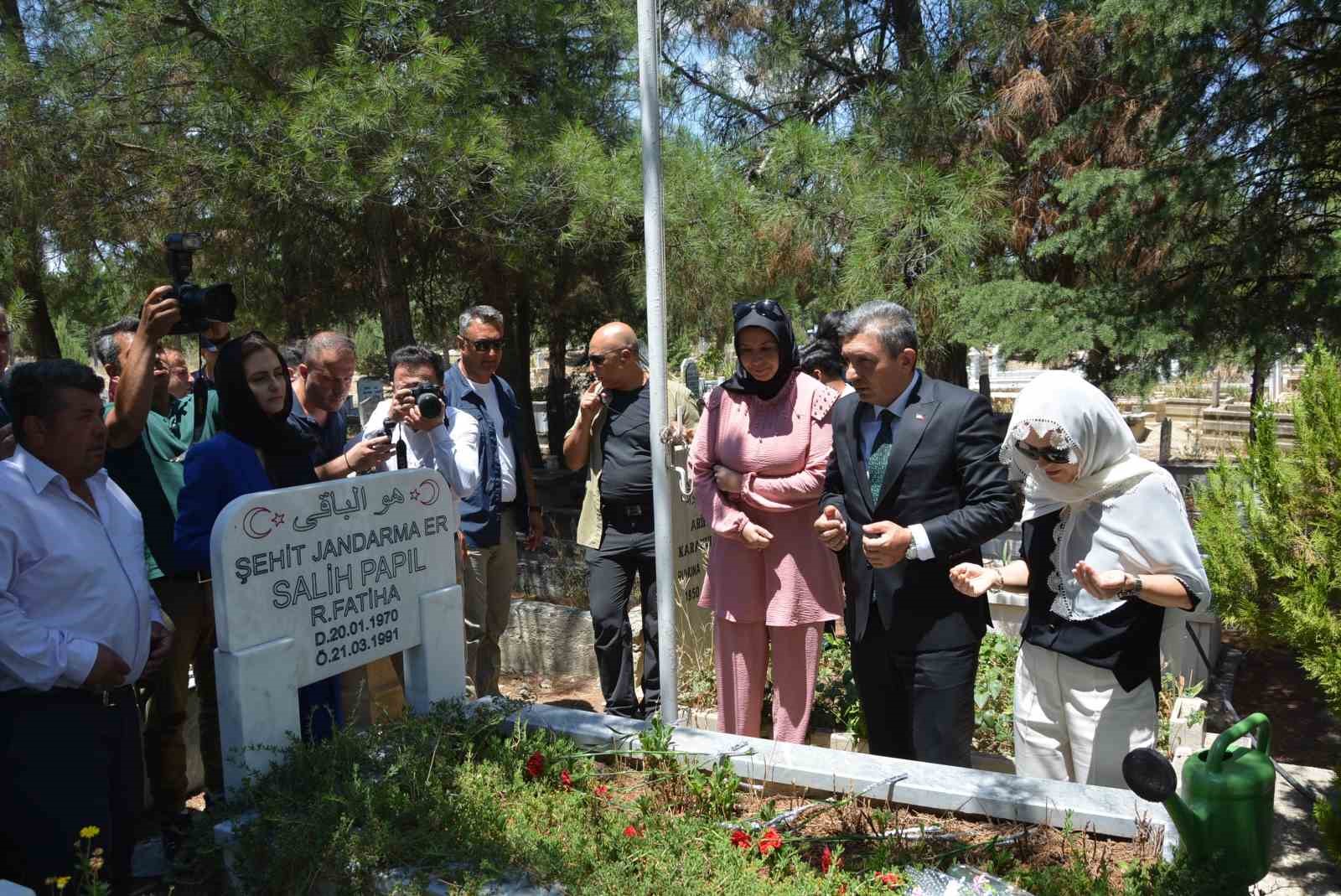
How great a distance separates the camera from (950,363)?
7.53m

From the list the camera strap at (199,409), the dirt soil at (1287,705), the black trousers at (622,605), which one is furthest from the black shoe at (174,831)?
the dirt soil at (1287,705)

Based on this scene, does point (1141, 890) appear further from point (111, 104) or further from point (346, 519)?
point (111, 104)

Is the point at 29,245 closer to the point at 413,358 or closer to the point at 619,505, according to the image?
the point at 413,358

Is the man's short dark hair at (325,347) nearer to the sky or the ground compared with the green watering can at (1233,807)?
nearer to the sky

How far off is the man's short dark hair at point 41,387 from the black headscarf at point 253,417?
60cm

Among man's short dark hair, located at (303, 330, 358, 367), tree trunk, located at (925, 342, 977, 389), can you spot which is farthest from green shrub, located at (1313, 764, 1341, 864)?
tree trunk, located at (925, 342, 977, 389)

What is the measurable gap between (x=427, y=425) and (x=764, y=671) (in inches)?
61.2

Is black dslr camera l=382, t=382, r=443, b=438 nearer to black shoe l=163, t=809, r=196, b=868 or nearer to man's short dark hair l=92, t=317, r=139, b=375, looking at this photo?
man's short dark hair l=92, t=317, r=139, b=375

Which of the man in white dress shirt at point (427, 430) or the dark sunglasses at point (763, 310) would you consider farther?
the man in white dress shirt at point (427, 430)

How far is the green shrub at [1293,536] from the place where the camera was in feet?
10.4

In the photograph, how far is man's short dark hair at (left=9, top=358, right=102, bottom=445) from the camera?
2.51 meters

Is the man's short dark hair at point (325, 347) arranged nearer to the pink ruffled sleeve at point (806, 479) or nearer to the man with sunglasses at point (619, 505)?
the man with sunglasses at point (619, 505)

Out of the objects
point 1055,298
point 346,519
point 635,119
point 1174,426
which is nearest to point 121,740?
point 346,519

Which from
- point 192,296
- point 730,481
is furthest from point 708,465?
point 192,296
